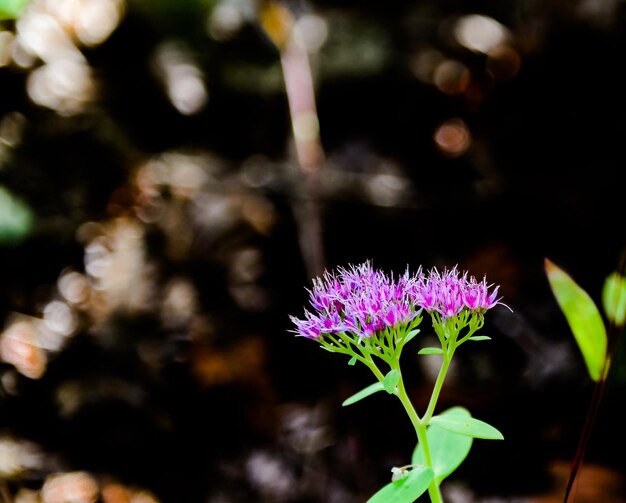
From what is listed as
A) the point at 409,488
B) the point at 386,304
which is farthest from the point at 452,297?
the point at 409,488

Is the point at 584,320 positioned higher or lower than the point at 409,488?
higher

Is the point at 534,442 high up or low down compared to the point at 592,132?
down

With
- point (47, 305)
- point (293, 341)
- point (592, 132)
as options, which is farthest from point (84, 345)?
point (592, 132)

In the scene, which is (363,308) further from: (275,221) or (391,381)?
(275,221)

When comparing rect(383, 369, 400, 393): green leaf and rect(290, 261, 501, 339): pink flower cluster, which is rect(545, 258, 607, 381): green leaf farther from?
rect(383, 369, 400, 393): green leaf

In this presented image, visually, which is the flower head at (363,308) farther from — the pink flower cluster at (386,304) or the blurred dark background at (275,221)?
the blurred dark background at (275,221)

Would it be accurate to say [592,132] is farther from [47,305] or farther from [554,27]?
[47,305]

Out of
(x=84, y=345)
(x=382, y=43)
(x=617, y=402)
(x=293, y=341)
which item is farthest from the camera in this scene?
(x=382, y=43)
